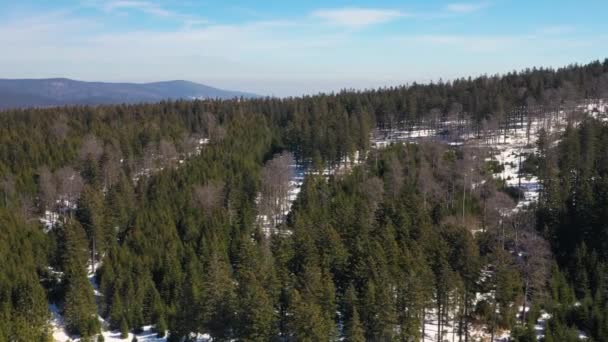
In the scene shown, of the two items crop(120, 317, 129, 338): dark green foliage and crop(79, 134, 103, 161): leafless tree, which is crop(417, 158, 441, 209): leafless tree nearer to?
crop(120, 317, 129, 338): dark green foliage

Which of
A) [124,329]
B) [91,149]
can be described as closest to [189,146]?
[91,149]

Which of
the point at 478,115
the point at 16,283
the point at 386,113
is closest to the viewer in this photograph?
the point at 16,283

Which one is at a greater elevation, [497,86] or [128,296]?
[497,86]

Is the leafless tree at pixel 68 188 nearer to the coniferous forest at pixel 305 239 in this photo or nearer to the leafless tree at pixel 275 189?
the coniferous forest at pixel 305 239

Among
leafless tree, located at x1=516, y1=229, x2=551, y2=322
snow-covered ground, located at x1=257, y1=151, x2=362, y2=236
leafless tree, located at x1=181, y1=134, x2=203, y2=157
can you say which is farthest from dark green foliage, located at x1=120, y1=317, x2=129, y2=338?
leafless tree, located at x1=181, y1=134, x2=203, y2=157

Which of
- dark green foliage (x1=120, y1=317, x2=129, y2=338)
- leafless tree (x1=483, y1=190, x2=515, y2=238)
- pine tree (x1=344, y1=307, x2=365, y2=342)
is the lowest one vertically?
dark green foliage (x1=120, y1=317, x2=129, y2=338)

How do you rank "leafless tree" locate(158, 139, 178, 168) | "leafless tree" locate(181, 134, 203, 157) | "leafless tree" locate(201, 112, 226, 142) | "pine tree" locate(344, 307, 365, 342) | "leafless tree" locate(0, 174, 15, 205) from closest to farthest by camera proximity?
"pine tree" locate(344, 307, 365, 342), "leafless tree" locate(0, 174, 15, 205), "leafless tree" locate(158, 139, 178, 168), "leafless tree" locate(181, 134, 203, 157), "leafless tree" locate(201, 112, 226, 142)

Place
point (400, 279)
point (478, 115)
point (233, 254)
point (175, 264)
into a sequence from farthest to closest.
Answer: point (478, 115)
point (233, 254)
point (175, 264)
point (400, 279)

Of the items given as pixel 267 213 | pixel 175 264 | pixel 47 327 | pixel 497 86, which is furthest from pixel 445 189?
pixel 497 86

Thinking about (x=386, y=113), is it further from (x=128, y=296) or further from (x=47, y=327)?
(x=47, y=327)
